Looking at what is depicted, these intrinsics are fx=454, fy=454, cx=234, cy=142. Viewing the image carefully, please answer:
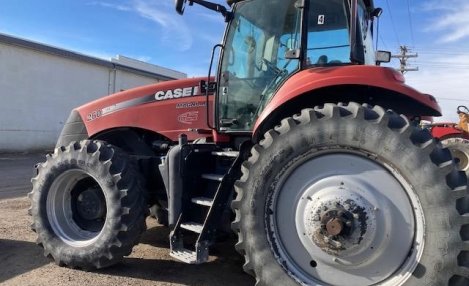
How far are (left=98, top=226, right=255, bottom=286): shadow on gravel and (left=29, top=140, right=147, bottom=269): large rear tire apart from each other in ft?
0.75

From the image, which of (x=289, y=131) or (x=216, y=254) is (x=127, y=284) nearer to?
(x=216, y=254)

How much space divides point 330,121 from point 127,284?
2448mm

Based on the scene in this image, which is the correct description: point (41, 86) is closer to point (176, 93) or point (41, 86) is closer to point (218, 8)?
point (176, 93)

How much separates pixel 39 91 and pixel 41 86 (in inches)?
9.9

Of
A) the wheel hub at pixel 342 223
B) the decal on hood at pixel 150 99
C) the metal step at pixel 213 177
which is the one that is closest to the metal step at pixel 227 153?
the metal step at pixel 213 177

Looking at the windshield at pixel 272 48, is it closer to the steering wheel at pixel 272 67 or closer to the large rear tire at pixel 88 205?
the steering wheel at pixel 272 67

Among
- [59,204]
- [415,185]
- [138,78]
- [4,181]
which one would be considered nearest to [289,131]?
[415,185]

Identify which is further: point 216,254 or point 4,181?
point 4,181

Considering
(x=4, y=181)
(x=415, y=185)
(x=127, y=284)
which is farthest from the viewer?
(x=4, y=181)

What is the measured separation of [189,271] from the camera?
4.62 meters

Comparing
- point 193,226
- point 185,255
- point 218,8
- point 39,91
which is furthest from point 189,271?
point 39,91

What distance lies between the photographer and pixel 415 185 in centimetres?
314

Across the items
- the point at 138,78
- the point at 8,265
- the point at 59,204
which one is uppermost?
the point at 138,78

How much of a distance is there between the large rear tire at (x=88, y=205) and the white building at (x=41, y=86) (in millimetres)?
15921
